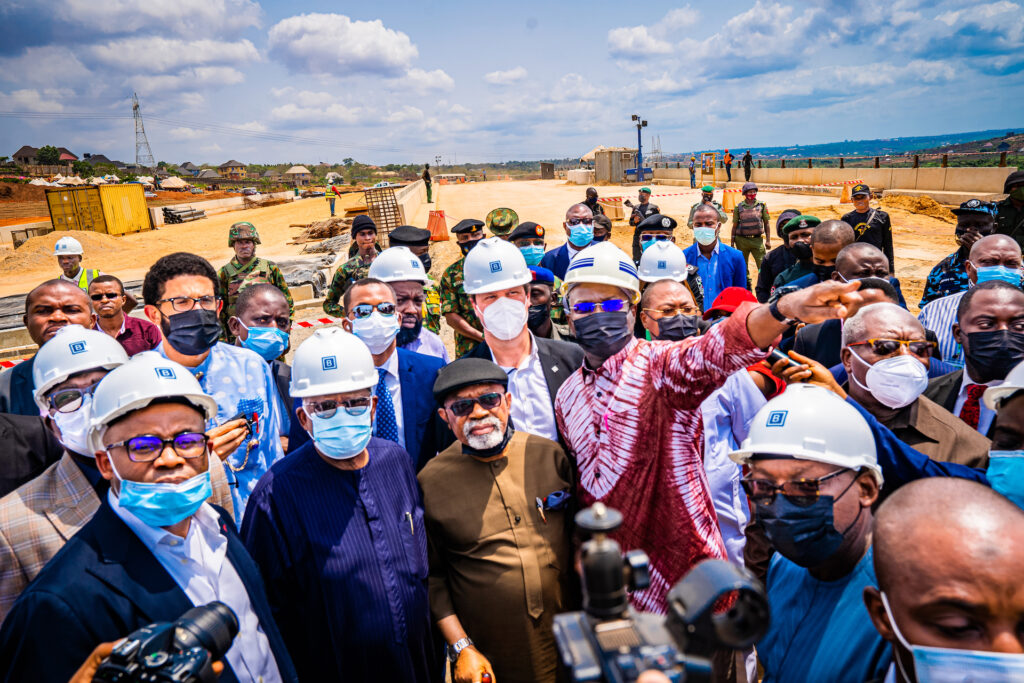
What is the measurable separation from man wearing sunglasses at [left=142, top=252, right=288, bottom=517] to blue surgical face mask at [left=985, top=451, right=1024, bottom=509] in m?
3.75

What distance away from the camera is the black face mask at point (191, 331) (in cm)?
379

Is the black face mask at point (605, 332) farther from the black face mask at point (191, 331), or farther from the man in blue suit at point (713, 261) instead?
the man in blue suit at point (713, 261)

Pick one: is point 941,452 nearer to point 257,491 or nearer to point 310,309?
point 257,491

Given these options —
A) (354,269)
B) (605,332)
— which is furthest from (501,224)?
(605,332)

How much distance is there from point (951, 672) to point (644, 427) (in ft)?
4.08

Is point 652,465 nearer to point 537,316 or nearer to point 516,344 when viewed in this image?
point 516,344

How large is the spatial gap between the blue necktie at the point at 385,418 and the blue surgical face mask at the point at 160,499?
151cm

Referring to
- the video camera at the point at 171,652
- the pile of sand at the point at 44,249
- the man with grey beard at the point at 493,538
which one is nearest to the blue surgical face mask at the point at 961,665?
the man with grey beard at the point at 493,538

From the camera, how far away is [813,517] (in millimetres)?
2023

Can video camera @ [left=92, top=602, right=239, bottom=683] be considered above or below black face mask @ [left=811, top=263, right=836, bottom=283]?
below

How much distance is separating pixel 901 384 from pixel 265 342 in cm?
406

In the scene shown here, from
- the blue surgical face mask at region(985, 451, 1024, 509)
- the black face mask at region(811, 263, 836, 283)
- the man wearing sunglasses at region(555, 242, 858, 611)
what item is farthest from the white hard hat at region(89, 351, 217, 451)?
the black face mask at region(811, 263, 836, 283)

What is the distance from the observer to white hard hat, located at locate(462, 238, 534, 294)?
373 cm

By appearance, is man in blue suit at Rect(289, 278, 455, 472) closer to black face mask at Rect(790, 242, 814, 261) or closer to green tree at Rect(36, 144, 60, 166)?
black face mask at Rect(790, 242, 814, 261)
